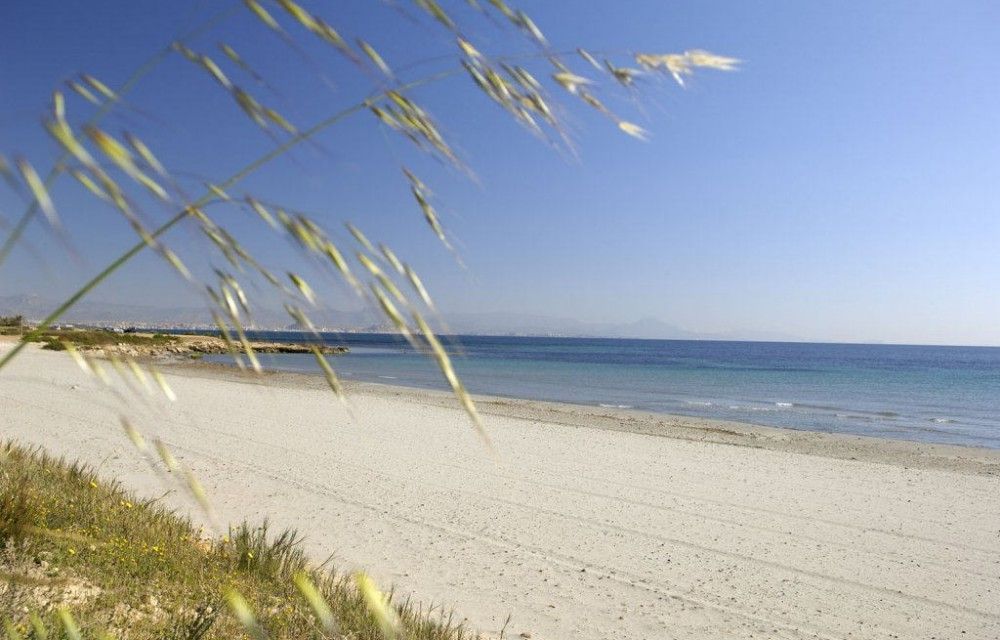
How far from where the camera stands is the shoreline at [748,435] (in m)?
14.6

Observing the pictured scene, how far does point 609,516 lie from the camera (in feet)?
26.9

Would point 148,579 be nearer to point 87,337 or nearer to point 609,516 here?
point 87,337

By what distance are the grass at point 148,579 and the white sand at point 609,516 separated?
3.50 feet

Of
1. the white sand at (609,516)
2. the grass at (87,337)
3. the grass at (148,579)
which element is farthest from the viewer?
the white sand at (609,516)

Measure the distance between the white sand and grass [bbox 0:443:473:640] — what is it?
42.0 inches

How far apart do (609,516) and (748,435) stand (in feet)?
34.6

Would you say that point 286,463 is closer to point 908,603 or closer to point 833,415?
point 908,603

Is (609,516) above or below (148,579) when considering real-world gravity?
below

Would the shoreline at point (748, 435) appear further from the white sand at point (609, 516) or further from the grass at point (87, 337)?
the grass at point (87, 337)

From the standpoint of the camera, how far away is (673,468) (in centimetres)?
1157

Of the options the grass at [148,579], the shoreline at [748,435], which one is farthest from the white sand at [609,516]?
the grass at [148,579]

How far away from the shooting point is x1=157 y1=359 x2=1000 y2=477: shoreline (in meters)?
14.6

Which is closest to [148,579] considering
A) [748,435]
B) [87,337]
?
[87,337]

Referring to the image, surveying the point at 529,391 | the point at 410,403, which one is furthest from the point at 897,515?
the point at 529,391
